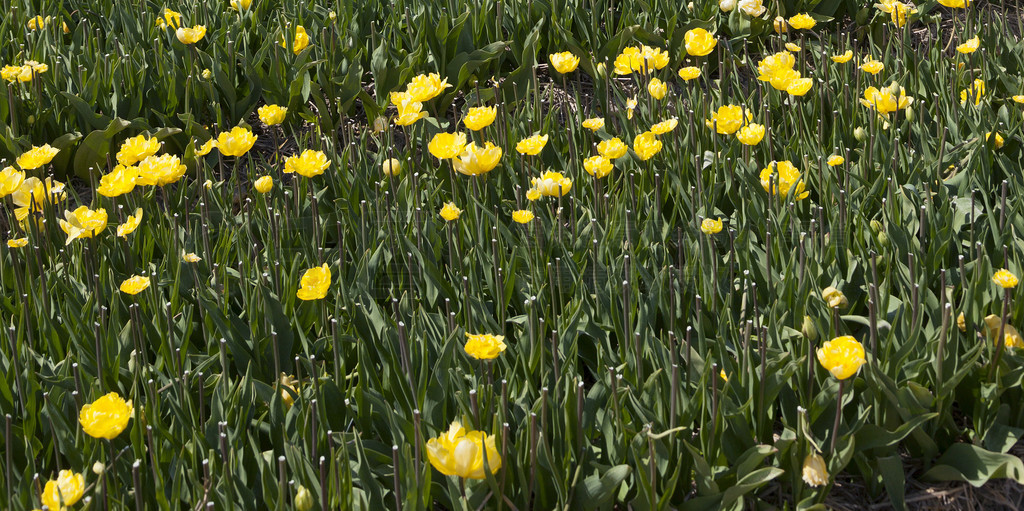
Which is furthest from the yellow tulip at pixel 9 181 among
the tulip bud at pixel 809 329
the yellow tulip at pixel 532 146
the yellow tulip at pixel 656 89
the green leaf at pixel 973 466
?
the green leaf at pixel 973 466

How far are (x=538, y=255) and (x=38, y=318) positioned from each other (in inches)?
40.7

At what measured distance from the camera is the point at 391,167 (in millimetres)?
2566

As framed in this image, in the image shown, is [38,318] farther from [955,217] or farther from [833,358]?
[955,217]

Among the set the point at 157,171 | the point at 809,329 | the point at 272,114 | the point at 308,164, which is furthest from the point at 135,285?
the point at 809,329

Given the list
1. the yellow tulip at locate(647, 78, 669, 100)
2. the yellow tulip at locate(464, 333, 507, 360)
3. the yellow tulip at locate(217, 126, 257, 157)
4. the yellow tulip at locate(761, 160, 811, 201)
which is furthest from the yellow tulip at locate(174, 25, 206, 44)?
the yellow tulip at locate(464, 333, 507, 360)

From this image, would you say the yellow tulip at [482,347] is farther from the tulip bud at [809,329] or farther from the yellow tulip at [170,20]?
the yellow tulip at [170,20]

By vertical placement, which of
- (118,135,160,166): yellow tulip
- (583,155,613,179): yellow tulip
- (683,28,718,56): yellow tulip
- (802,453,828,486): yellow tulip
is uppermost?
(118,135,160,166): yellow tulip

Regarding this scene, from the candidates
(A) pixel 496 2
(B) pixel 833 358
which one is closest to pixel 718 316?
(B) pixel 833 358

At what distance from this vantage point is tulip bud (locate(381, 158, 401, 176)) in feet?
8.44

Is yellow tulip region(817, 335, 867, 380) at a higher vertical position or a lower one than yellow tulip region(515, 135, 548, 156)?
higher

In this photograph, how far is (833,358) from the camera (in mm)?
1501

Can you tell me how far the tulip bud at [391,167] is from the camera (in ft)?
8.44

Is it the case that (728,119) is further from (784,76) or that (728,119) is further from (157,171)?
(157,171)

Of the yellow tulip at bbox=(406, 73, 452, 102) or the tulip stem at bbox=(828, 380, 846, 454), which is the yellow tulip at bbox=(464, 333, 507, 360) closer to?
the tulip stem at bbox=(828, 380, 846, 454)
